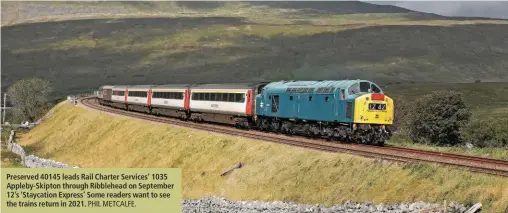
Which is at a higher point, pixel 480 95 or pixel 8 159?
pixel 8 159

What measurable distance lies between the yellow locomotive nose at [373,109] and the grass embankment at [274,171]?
425 cm

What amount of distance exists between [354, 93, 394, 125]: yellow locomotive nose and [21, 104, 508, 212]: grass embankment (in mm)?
4246

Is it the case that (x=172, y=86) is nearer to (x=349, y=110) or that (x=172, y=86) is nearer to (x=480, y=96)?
(x=349, y=110)

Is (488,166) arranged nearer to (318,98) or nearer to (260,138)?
(318,98)

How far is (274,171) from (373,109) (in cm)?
730

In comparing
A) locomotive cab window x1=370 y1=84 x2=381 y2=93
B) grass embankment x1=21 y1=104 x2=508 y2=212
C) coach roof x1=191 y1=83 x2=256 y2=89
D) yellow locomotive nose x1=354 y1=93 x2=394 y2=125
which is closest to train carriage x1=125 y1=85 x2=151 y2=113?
grass embankment x1=21 y1=104 x2=508 y2=212

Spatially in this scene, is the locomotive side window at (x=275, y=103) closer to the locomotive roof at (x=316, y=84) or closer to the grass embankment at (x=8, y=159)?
the locomotive roof at (x=316, y=84)

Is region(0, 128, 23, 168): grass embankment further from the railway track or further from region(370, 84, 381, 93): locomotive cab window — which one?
region(370, 84, 381, 93): locomotive cab window

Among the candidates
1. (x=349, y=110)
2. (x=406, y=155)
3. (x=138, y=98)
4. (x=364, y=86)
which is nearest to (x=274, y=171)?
(x=349, y=110)

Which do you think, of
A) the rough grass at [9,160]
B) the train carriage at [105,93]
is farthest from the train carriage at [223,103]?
the train carriage at [105,93]

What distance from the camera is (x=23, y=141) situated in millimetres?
103625

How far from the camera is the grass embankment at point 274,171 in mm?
26141

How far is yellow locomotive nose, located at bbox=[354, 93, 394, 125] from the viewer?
39062 mm

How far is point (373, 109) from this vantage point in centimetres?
3956
